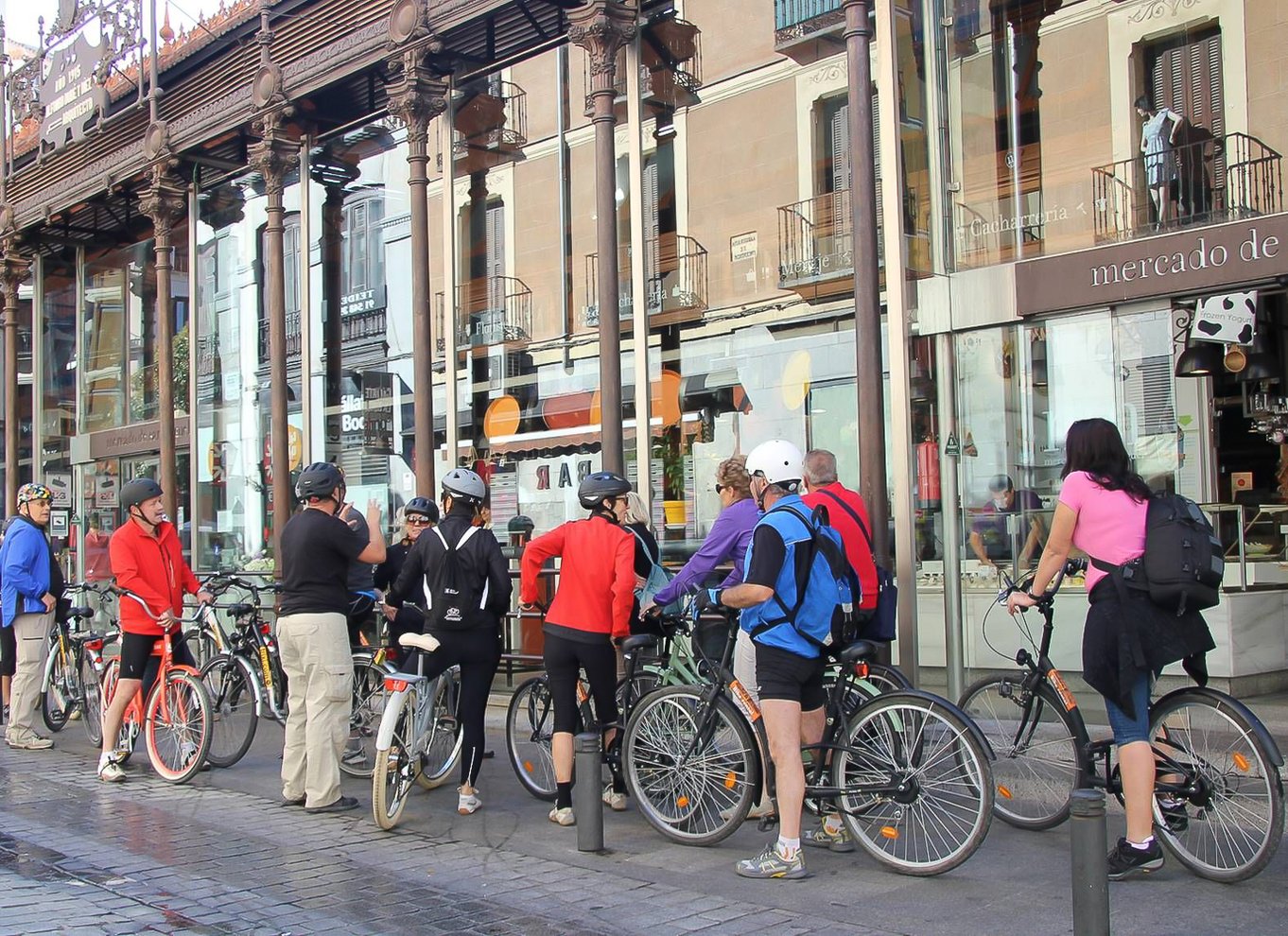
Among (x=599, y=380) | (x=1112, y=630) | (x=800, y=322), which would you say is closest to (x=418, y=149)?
(x=599, y=380)

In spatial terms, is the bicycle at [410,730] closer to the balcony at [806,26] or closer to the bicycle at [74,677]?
the bicycle at [74,677]

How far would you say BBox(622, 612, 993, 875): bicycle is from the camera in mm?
5535

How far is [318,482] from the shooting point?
7449mm

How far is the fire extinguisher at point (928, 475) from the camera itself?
9617 millimetres

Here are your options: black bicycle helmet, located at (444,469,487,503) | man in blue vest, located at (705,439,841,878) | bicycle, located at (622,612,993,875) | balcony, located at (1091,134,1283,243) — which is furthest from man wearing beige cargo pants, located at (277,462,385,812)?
balcony, located at (1091,134,1283,243)

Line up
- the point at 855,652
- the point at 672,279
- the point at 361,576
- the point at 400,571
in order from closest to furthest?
1. the point at 855,652
2. the point at 400,571
3. the point at 361,576
4. the point at 672,279

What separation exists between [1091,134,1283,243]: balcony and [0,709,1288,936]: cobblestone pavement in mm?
4327

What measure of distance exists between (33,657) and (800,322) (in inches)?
260

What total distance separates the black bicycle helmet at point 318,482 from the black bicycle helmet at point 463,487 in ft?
2.18

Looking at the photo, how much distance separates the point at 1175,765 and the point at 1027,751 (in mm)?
853

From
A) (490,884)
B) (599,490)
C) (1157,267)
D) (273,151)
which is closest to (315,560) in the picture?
(599,490)

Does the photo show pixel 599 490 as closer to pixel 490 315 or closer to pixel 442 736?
pixel 442 736

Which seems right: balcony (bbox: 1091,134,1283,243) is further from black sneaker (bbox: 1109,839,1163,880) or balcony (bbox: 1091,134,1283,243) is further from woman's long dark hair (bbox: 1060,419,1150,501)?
black sneaker (bbox: 1109,839,1163,880)

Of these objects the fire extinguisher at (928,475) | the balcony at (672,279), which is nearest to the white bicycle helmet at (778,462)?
the fire extinguisher at (928,475)
